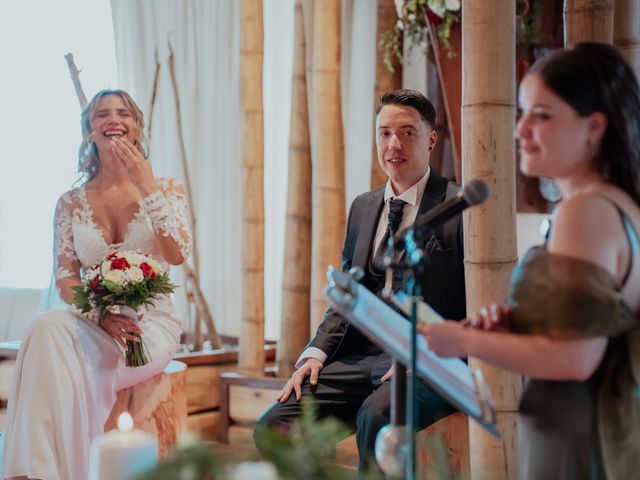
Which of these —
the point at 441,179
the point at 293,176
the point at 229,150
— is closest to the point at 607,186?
the point at 441,179

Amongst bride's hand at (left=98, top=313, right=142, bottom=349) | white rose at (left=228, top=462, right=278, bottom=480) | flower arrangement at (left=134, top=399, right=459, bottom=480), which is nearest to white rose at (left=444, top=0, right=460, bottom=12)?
bride's hand at (left=98, top=313, right=142, bottom=349)

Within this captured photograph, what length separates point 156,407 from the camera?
3.60 m

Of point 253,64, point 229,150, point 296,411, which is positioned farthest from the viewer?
point 229,150

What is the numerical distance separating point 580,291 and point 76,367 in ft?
7.09

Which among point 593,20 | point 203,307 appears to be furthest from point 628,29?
point 203,307

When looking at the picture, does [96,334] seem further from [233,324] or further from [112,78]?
[112,78]

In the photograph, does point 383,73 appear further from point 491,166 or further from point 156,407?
point 491,166

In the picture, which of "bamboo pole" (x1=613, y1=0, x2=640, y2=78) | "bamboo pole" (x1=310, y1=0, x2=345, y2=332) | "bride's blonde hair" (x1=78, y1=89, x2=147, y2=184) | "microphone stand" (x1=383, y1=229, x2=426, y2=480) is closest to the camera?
"microphone stand" (x1=383, y1=229, x2=426, y2=480)

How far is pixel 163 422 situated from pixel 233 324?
6.79 ft

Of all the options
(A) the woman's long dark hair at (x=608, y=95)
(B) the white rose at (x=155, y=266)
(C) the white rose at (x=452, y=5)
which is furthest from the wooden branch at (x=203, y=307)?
(A) the woman's long dark hair at (x=608, y=95)

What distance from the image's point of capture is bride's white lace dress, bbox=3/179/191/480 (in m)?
3.22

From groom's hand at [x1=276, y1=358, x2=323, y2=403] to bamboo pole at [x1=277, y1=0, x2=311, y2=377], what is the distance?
169 centimetres

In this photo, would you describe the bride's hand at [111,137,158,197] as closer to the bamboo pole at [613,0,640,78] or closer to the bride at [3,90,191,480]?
the bride at [3,90,191,480]

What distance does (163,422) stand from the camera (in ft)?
11.9
